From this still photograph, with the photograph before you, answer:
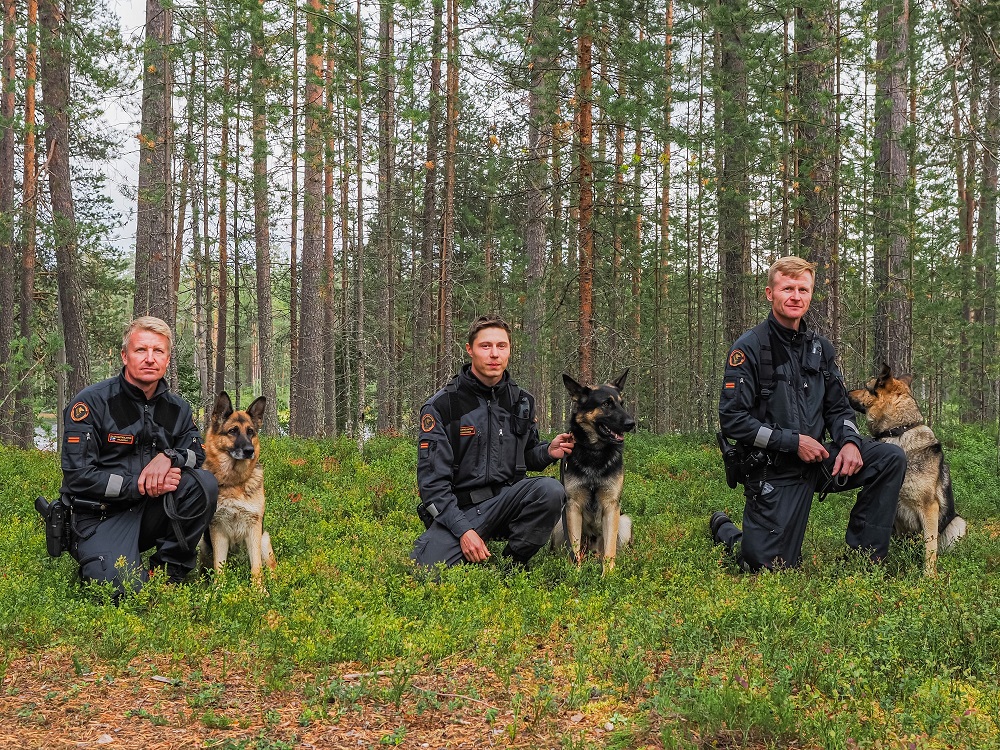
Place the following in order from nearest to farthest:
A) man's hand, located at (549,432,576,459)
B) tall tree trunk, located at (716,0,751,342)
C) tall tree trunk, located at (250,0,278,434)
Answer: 1. man's hand, located at (549,432,576,459)
2. tall tree trunk, located at (716,0,751,342)
3. tall tree trunk, located at (250,0,278,434)

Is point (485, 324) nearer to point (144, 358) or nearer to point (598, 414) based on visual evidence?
point (598, 414)

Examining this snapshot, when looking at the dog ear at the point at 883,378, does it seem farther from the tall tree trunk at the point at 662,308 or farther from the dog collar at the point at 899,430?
the tall tree trunk at the point at 662,308

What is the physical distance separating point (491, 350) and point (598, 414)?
46.0 inches

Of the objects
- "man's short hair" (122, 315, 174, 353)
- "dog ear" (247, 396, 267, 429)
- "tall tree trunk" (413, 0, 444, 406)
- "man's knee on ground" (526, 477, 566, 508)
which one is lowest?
"man's knee on ground" (526, 477, 566, 508)

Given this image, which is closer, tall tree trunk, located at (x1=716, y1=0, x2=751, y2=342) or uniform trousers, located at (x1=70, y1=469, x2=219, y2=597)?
uniform trousers, located at (x1=70, y1=469, x2=219, y2=597)

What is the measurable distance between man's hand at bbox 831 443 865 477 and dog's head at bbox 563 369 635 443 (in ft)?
5.42

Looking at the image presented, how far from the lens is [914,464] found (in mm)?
6098

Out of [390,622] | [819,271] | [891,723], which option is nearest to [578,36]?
[819,271]

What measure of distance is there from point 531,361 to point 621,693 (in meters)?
15.9

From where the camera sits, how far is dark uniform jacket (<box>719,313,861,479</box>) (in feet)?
19.5

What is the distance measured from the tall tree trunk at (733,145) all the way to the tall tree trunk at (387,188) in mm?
5729

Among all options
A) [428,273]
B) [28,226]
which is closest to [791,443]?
[428,273]

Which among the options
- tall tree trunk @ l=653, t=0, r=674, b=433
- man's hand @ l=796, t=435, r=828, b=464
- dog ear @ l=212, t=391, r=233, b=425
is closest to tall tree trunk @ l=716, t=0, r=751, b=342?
tall tree trunk @ l=653, t=0, r=674, b=433

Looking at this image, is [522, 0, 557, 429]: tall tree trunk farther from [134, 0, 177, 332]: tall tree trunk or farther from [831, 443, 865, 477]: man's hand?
[831, 443, 865, 477]: man's hand
